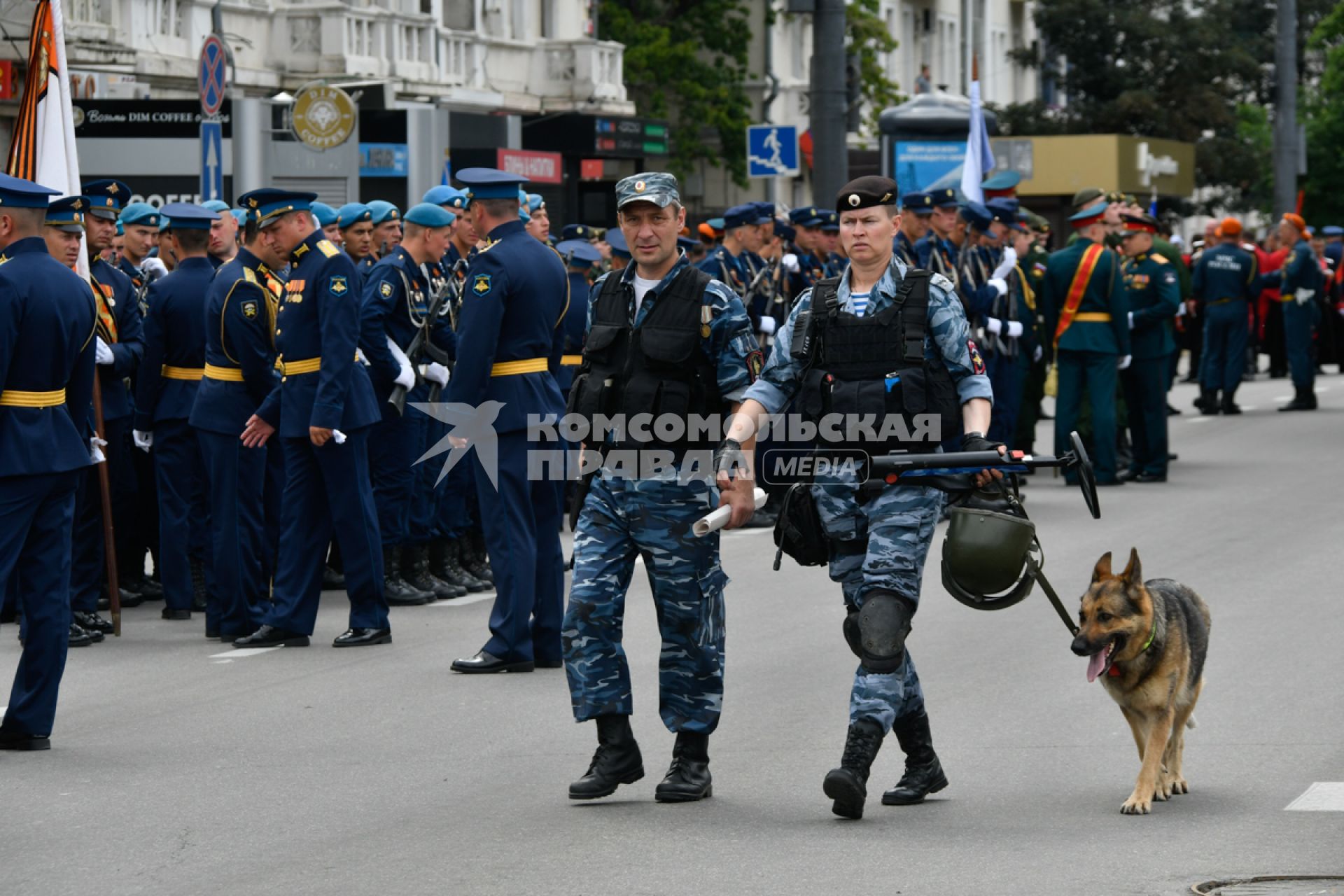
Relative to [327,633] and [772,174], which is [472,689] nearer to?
[327,633]

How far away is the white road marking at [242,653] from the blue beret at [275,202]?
6.47 ft

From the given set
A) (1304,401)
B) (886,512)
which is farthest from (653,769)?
(1304,401)

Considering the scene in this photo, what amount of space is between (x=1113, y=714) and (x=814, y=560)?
6.86 feet

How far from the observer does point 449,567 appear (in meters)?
12.7

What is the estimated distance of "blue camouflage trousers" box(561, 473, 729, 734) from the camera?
742 centimetres

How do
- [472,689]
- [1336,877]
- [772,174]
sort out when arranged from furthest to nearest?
[772,174] → [472,689] → [1336,877]

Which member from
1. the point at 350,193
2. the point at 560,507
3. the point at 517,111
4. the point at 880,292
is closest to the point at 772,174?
the point at 350,193

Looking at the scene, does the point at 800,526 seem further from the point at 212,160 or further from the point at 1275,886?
the point at 212,160

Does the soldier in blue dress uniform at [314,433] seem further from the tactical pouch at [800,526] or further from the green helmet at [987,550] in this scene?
the green helmet at [987,550]

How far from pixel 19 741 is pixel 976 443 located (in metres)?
3.72

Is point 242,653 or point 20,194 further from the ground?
point 20,194

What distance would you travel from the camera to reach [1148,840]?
674cm

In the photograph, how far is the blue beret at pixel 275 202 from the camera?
35.0 feet

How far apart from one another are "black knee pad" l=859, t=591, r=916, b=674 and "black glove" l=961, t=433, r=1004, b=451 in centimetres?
51
